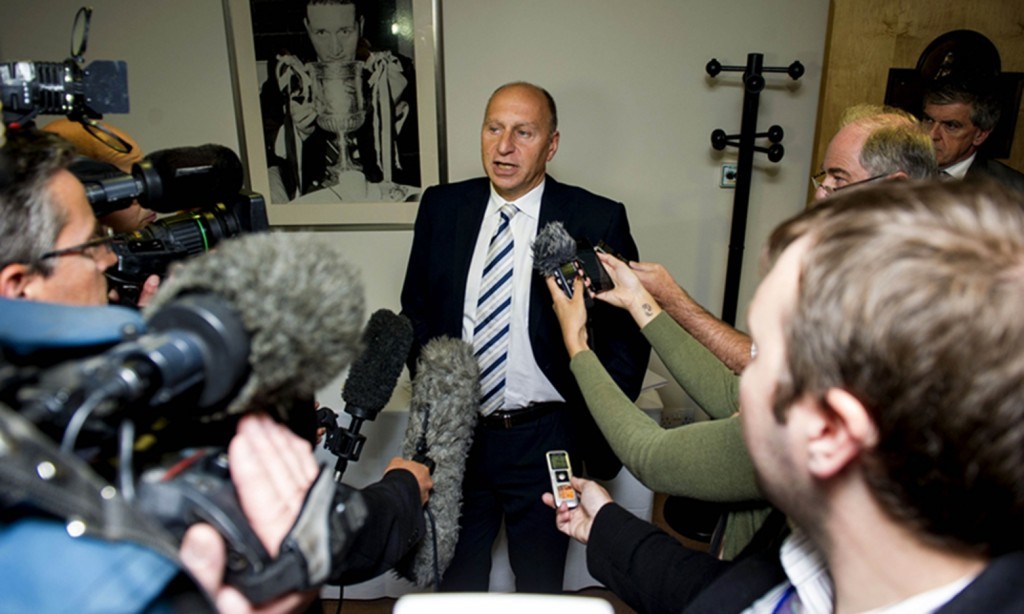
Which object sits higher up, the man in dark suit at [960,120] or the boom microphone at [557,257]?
the man in dark suit at [960,120]

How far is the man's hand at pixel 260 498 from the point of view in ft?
1.51

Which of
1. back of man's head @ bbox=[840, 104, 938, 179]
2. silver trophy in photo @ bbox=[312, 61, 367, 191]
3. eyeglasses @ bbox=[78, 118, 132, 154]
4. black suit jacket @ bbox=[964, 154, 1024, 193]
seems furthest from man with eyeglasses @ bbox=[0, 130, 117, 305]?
black suit jacket @ bbox=[964, 154, 1024, 193]

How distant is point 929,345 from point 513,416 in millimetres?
1457

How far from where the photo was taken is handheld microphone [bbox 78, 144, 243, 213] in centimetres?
89

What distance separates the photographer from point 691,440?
1.03m

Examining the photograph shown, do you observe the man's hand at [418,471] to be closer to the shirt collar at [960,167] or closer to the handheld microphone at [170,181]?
the handheld microphone at [170,181]

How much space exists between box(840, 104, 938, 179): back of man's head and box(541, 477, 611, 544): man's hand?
3.15ft

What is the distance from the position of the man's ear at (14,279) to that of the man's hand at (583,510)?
89 cm

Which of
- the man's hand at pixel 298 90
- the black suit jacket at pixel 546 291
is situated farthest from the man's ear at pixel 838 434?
the man's hand at pixel 298 90

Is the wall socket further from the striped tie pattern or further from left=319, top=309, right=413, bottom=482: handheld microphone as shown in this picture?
left=319, top=309, right=413, bottom=482: handheld microphone

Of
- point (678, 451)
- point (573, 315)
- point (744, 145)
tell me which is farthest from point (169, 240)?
point (744, 145)

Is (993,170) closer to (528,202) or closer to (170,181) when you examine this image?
(528,202)

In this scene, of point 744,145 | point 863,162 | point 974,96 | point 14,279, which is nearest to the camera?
point 14,279

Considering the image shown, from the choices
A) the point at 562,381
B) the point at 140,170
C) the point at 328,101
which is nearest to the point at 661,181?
the point at 562,381
